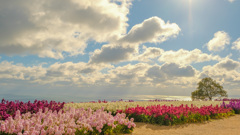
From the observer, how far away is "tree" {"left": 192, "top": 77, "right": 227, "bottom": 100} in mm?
32884

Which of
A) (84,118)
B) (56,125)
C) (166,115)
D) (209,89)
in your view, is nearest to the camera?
(56,125)

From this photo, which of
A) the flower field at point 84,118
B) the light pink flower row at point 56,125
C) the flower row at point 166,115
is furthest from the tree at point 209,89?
the light pink flower row at point 56,125

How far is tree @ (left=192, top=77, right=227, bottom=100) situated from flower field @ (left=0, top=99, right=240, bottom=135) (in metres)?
17.1

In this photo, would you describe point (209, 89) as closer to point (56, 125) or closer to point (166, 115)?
point (166, 115)

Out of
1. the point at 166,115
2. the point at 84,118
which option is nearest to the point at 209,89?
the point at 166,115

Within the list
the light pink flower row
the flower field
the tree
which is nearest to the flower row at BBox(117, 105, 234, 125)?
the flower field

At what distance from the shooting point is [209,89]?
33062 millimetres

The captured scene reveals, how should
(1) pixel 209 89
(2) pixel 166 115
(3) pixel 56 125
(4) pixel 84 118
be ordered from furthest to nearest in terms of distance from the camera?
(1) pixel 209 89, (2) pixel 166 115, (4) pixel 84 118, (3) pixel 56 125

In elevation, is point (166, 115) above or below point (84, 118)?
below

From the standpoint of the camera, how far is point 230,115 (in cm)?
1548

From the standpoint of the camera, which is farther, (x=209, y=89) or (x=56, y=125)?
(x=209, y=89)

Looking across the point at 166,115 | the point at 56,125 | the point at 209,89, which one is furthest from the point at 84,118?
the point at 209,89

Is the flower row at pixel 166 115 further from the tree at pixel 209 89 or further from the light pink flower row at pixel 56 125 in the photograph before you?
the tree at pixel 209 89

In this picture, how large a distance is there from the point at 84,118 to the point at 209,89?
3101 centimetres
